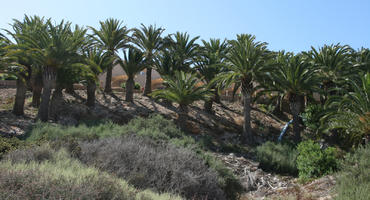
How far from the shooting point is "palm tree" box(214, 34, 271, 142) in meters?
18.6

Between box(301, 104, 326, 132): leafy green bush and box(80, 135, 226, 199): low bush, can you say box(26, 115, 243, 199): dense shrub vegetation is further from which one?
box(301, 104, 326, 132): leafy green bush

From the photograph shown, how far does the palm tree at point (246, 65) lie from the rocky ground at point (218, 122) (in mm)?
3069

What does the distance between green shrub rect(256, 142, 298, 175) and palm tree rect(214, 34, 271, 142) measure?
11.4 feet

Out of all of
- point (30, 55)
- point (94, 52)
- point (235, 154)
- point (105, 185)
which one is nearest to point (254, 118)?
point (235, 154)

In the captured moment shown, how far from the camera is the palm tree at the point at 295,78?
18.6 m

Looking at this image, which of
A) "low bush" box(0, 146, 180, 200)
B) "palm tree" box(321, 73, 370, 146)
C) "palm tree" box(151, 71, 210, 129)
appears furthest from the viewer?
"palm tree" box(151, 71, 210, 129)

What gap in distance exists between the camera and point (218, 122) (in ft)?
71.2

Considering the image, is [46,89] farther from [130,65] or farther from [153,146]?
[153,146]

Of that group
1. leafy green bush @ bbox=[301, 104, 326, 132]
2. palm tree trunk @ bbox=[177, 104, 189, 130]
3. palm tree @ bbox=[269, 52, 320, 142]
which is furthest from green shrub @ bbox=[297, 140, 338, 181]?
palm tree trunk @ bbox=[177, 104, 189, 130]

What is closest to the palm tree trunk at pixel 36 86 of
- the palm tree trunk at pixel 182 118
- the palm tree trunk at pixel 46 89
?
the palm tree trunk at pixel 46 89

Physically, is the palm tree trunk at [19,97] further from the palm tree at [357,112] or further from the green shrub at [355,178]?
the palm tree at [357,112]

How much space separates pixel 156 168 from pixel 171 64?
15.0 metres

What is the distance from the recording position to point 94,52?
2027 centimetres

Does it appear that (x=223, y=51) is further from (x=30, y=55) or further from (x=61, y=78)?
(x=30, y=55)
